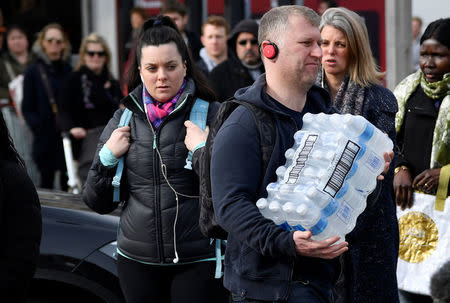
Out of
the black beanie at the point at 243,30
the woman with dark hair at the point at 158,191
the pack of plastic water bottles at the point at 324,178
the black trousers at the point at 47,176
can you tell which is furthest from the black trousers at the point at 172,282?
the black trousers at the point at 47,176

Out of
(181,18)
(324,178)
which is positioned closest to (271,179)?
(324,178)

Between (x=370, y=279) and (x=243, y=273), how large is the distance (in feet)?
4.58

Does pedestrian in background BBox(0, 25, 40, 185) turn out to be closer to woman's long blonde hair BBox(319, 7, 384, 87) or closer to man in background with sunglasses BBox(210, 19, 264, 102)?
man in background with sunglasses BBox(210, 19, 264, 102)

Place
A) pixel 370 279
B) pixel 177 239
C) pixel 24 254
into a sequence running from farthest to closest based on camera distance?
pixel 370 279 → pixel 177 239 → pixel 24 254

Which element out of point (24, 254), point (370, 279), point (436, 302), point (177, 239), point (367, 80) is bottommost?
point (436, 302)

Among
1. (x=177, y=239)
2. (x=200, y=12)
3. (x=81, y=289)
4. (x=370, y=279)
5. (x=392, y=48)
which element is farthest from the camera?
(x=200, y=12)

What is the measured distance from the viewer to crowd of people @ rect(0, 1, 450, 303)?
132 inches

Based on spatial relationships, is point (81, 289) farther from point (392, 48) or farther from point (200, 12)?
point (200, 12)

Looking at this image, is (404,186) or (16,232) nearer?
(16,232)

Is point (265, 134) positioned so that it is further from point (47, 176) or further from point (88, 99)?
point (47, 176)

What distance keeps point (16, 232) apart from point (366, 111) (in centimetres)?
210

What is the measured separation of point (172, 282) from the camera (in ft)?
14.2

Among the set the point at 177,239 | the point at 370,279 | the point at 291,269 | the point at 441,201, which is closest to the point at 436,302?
the point at 441,201

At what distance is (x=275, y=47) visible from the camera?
11.4 feet
